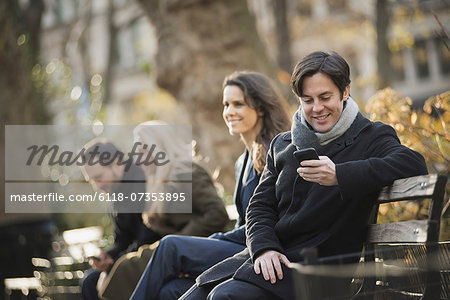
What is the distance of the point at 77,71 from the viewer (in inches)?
1732

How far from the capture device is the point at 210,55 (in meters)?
11.6

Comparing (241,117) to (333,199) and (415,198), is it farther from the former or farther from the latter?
(415,198)

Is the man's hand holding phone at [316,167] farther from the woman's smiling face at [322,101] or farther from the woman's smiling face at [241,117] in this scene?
the woman's smiling face at [241,117]

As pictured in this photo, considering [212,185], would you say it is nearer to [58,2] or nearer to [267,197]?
[267,197]

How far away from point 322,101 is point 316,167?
0.42m

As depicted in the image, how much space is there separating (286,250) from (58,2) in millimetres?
39582

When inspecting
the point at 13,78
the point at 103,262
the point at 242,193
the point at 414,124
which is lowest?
the point at 103,262

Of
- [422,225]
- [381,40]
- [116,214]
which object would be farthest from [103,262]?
[381,40]

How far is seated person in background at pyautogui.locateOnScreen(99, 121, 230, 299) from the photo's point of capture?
5.59 meters

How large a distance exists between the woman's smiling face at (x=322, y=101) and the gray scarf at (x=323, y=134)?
3 cm

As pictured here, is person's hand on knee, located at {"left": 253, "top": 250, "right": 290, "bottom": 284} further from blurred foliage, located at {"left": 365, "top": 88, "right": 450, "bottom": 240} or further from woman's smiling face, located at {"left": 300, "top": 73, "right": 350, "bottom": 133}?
blurred foliage, located at {"left": 365, "top": 88, "right": 450, "bottom": 240}

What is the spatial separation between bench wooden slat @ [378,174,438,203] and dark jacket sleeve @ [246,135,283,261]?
60cm

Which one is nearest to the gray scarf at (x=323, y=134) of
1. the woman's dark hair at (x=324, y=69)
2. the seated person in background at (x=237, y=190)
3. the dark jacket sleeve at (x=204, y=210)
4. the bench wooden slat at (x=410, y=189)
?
the woman's dark hair at (x=324, y=69)

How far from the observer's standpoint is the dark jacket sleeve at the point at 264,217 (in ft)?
12.3
